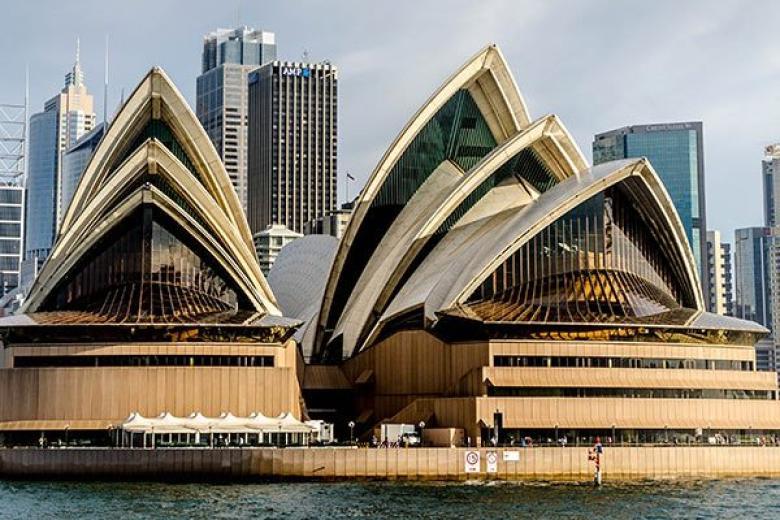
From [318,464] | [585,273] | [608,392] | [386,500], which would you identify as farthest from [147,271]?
[386,500]

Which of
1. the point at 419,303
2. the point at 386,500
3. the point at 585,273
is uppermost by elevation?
the point at 585,273

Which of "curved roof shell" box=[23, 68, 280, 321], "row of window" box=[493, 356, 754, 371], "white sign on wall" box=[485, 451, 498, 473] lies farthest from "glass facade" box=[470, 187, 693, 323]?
"curved roof shell" box=[23, 68, 280, 321]

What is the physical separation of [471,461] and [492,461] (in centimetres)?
114

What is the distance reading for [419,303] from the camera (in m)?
86.4

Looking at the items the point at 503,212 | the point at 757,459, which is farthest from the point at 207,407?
the point at 757,459

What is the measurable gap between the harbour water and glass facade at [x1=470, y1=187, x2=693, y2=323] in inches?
574

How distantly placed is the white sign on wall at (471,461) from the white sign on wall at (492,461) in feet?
1.89

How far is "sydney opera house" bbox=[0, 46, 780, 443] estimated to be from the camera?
3147 inches

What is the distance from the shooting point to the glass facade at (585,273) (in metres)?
84.4

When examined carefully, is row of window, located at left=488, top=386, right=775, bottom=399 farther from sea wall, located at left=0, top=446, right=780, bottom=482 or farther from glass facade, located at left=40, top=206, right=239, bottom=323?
glass facade, located at left=40, top=206, right=239, bottom=323

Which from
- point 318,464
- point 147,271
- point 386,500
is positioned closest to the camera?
point 386,500

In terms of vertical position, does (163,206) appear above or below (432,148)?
below

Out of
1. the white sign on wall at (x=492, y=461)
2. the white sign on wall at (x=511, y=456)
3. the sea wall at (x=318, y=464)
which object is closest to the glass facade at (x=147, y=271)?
the sea wall at (x=318, y=464)

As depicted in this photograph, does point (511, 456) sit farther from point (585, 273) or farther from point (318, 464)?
point (585, 273)
